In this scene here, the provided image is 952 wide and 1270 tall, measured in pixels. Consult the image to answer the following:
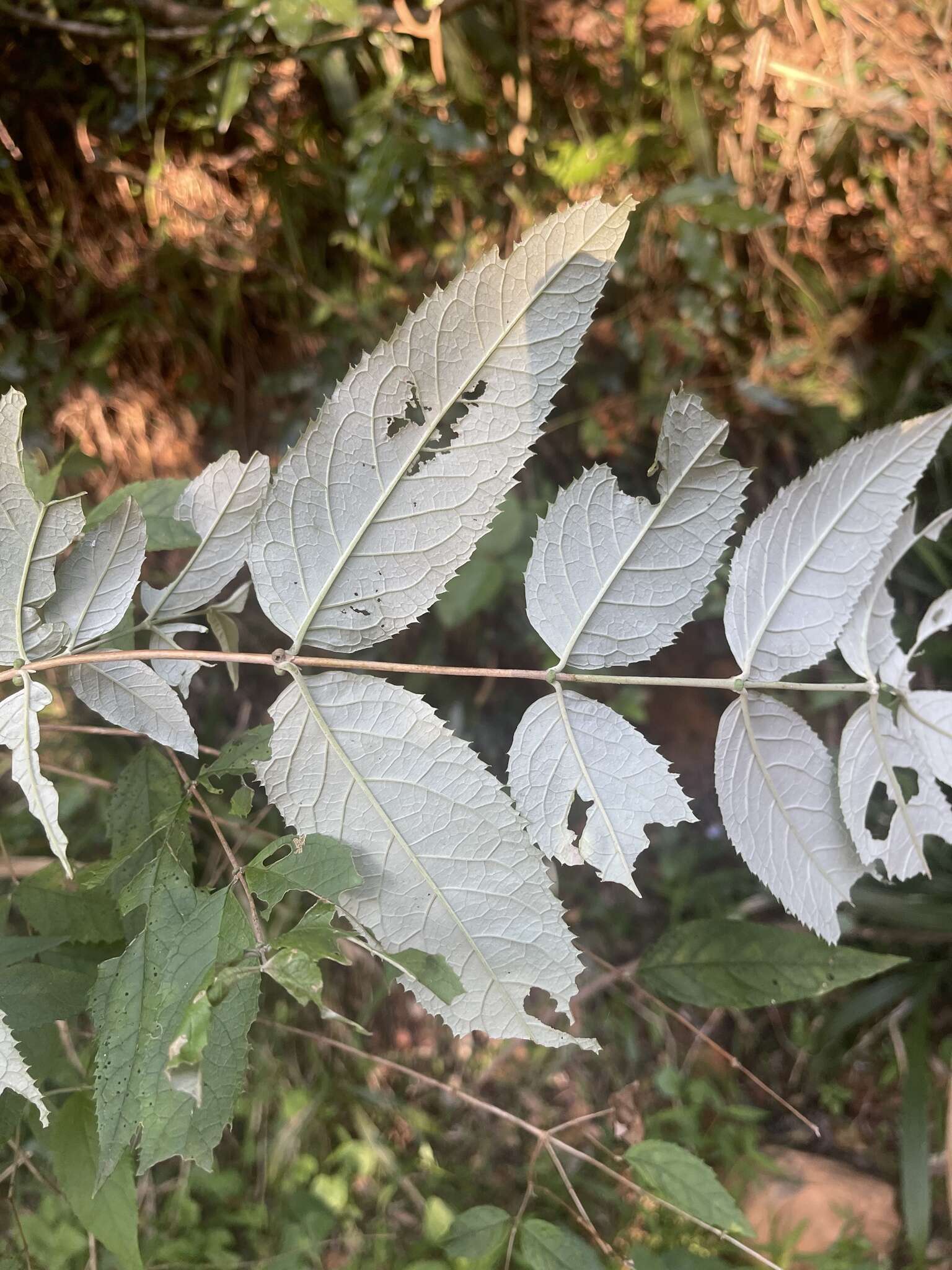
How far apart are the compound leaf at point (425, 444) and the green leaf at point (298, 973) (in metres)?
0.24

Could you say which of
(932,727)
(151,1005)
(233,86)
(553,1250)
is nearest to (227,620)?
(151,1005)

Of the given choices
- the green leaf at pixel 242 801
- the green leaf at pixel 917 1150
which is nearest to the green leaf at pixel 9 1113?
the green leaf at pixel 242 801

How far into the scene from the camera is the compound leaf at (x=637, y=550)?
618mm

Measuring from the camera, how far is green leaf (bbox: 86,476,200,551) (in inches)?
31.6

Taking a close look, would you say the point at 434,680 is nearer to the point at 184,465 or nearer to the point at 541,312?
the point at 184,465

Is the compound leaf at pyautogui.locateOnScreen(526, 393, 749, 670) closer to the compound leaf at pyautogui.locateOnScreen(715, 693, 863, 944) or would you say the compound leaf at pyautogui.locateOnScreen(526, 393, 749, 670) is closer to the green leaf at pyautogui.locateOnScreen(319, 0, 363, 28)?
the compound leaf at pyautogui.locateOnScreen(715, 693, 863, 944)

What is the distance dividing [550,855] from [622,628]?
19 cm

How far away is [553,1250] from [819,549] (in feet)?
2.80

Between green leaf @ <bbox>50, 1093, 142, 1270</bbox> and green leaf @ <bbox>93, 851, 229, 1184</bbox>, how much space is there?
185 mm

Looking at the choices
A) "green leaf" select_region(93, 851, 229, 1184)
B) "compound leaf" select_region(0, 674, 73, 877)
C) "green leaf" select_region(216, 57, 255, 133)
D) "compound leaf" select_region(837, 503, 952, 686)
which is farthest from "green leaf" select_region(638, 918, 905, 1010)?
"green leaf" select_region(216, 57, 255, 133)

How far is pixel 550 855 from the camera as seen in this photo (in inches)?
24.6

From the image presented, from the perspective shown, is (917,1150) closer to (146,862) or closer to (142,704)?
(146,862)

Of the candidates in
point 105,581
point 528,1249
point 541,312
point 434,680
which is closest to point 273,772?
point 105,581

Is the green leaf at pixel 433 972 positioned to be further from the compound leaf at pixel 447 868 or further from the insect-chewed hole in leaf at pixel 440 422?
the insect-chewed hole in leaf at pixel 440 422
